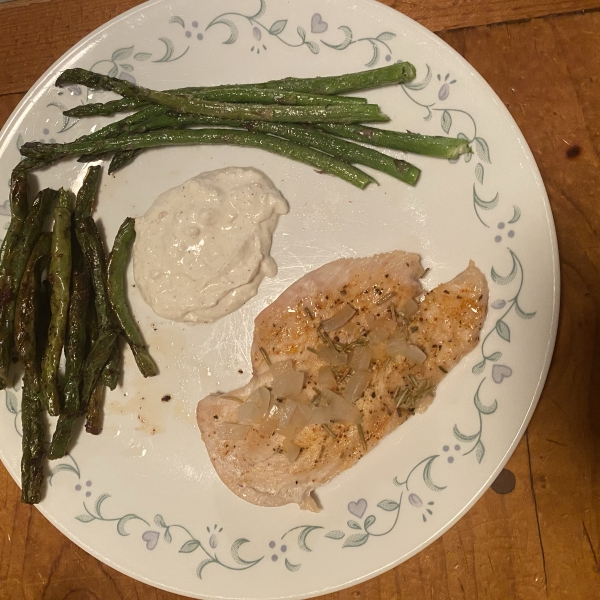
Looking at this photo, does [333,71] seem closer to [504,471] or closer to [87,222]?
[87,222]

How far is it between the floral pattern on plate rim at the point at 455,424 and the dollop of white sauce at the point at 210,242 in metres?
0.95

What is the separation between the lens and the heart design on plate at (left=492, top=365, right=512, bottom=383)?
9.62 feet

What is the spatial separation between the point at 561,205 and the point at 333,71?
5.58 ft

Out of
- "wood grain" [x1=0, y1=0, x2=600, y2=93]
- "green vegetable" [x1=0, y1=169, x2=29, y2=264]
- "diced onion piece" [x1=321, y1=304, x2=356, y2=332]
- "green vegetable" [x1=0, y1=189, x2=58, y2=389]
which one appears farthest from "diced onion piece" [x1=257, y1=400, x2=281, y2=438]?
"wood grain" [x1=0, y1=0, x2=600, y2=93]

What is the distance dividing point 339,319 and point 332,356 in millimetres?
238

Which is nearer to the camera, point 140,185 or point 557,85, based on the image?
point 557,85

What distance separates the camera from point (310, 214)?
3223 mm

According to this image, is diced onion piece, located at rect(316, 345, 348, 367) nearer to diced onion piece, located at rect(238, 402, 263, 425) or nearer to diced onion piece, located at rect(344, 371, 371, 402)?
diced onion piece, located at rect(344, 371, 371, 402)

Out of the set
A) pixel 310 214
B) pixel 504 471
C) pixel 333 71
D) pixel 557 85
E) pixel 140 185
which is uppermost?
pixel 333 71

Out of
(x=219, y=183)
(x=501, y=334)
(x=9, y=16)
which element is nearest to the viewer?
(x=501, y=334)

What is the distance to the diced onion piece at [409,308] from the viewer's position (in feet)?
9.73

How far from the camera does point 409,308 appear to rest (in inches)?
117

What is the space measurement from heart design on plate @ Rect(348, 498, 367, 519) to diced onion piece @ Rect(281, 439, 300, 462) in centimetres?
51

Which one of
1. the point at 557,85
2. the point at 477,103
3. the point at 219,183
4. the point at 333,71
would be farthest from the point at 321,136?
the point at 557,85
